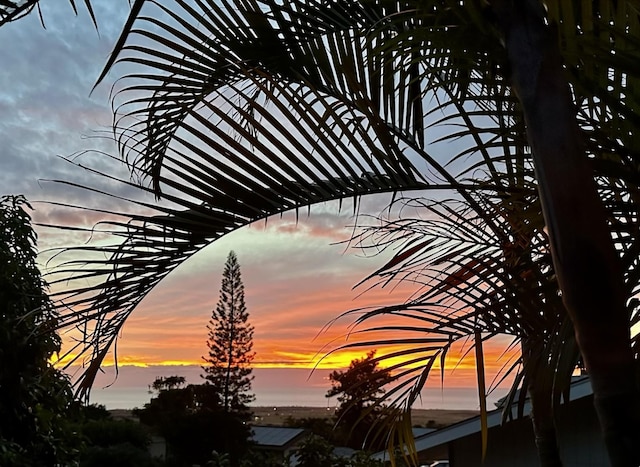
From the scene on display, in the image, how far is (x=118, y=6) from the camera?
2.01 m

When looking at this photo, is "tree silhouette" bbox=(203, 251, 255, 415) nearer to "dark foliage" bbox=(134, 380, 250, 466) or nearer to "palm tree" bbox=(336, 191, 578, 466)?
"dark foliage" bbox=(134, 380, 250, 466)

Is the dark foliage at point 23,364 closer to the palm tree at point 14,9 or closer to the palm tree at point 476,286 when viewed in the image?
the palm tree at point 14,9

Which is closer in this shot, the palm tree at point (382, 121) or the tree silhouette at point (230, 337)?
the palm tree at point (382, 121)

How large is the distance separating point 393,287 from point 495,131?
0.44 m

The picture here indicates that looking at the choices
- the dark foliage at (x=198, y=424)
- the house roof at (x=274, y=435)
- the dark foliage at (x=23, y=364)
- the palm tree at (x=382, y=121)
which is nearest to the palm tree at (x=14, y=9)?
the palm tree at (x=382, y=121)

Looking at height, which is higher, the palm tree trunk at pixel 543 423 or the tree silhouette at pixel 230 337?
the tree silhouette at pixel 230 337

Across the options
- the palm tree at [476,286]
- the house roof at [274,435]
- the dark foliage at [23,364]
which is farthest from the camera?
the house roof at [274,435]

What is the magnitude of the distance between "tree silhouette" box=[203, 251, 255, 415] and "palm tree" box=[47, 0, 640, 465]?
17.6m

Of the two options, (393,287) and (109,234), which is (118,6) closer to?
(109,234)

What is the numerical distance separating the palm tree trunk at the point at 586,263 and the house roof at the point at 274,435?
16.6 meters

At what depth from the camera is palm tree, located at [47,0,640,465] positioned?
70cm

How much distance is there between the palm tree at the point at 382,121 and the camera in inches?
27.7

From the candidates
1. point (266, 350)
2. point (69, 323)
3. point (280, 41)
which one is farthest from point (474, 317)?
point (266, 350)

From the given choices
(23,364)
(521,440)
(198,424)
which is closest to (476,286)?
(23,364)
